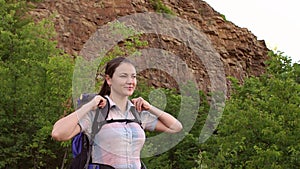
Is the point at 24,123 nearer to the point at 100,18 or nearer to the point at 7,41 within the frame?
the point at 7,41

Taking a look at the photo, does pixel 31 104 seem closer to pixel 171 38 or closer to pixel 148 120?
pixel 148 120

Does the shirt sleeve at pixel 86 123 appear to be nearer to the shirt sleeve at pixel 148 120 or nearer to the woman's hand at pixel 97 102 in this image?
the woman's hand at pixel 97 102

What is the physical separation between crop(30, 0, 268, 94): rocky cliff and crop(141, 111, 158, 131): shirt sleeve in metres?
20.9

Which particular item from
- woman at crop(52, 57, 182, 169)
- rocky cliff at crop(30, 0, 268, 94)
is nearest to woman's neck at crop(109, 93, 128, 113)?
woman at crop(52, 57, 182, 169)

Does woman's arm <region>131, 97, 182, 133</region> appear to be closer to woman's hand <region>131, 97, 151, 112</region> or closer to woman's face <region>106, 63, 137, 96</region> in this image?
woman's hand <region>131, 97, 151, 112</region>

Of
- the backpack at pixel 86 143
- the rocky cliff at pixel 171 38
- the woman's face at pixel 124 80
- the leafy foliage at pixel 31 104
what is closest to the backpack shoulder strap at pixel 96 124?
the backpack at pixel 86 143

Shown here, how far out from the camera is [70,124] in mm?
2990

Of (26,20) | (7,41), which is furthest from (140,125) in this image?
(26,20)

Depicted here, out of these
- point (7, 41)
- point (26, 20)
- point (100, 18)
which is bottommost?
point (7, 41)

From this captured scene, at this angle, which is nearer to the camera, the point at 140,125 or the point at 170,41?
the point at 140,125

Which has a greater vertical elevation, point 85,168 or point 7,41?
point 7,41

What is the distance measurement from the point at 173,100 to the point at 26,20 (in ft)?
23.9

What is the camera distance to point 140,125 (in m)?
3.26

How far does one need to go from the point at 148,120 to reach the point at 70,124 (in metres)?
0.58
